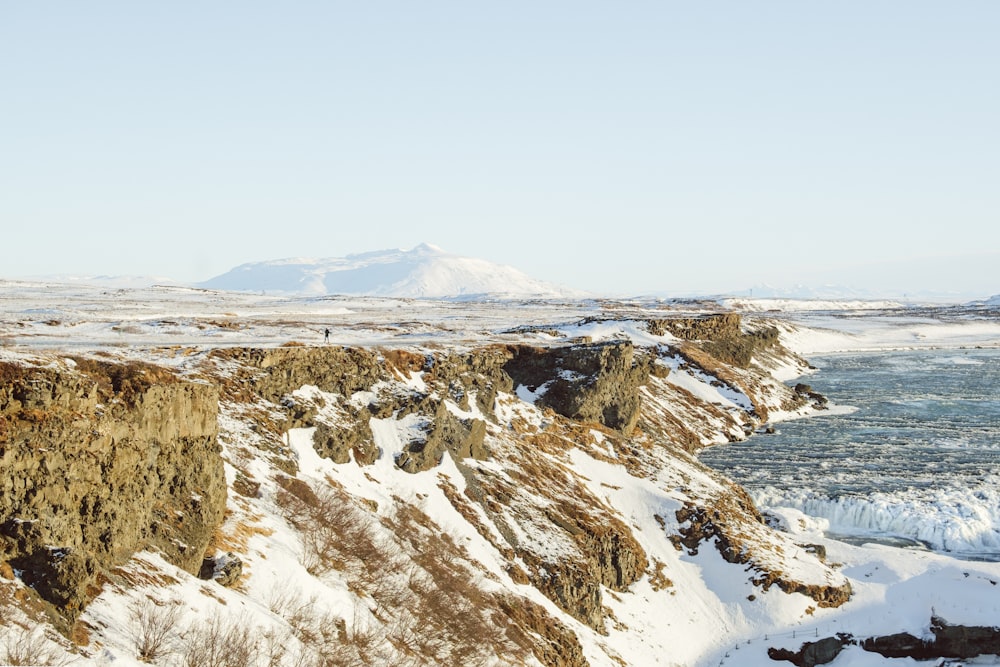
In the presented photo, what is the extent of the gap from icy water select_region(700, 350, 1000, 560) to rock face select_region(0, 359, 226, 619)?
35758mm

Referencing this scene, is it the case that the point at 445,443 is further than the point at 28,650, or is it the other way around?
the point at 445,443

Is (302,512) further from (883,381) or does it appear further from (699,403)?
(883,381)

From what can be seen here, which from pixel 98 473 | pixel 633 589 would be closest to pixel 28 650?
pixel 98 473

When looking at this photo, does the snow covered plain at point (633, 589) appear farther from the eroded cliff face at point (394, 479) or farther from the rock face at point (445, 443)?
the rock face at point (445, 443)

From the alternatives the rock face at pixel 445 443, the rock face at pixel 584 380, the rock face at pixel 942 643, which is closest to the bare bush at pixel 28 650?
the rock face at pixel 445 443

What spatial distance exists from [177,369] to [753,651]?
88.4ft

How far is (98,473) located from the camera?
21625 mm

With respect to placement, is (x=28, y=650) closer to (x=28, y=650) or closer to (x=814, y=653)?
(x=28, y=650)

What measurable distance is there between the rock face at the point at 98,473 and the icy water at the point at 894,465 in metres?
35.8

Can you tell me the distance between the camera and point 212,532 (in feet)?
83.9

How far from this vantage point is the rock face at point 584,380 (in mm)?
55594

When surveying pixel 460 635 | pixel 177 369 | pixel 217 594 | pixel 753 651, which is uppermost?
pixel 177 369

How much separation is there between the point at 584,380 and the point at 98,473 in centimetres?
3887

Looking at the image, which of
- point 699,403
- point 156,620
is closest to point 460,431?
point 156,620
